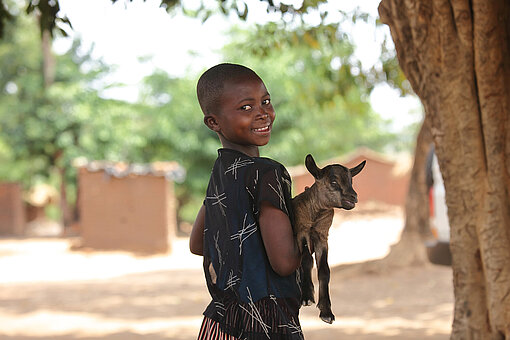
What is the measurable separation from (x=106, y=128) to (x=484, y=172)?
1805 cm

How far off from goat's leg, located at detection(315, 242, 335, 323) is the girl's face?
334mm

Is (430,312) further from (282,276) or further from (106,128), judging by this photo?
(106,128)

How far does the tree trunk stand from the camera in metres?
3.05

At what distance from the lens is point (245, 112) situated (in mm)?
1703

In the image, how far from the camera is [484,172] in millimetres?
3191

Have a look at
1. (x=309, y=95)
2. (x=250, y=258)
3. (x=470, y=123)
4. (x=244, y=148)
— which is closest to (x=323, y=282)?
(x=250, y=258)

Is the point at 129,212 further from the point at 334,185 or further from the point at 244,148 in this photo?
the point at 334,185

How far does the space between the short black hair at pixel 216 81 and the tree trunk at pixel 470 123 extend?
1.72 m

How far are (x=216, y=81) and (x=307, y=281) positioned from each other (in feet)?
1.90

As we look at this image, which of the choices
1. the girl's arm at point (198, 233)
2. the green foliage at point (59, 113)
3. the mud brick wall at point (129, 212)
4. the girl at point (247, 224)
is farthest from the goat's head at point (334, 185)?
the green foliage at point (59, 113)

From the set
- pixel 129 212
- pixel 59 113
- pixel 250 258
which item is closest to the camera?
pixel 250 258

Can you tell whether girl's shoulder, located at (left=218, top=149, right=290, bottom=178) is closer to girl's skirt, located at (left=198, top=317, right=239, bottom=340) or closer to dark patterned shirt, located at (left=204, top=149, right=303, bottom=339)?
dark patterned shirt, located at (left=204, top=149, right=303, bottom=339)

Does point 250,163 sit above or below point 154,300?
below

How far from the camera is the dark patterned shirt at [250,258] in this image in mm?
1654
